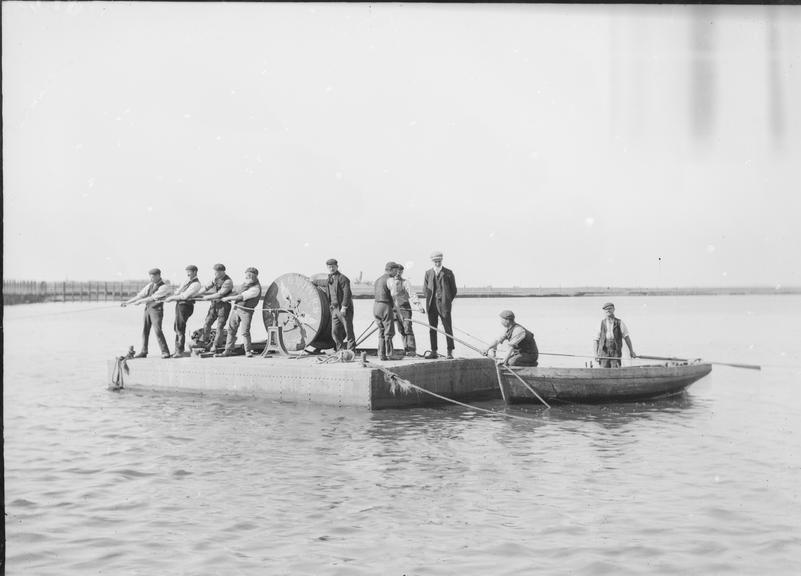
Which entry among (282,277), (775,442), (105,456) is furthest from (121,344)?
(775,442)

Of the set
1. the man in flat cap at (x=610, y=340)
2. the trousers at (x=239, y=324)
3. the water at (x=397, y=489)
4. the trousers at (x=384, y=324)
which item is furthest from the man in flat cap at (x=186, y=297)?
the man in flat cap at (x=610, y=340)

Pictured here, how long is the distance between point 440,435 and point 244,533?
229 inches

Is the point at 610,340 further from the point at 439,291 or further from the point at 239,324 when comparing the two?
the point at 239,324

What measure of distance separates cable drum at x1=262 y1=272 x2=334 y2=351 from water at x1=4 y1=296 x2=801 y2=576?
5.56 ft

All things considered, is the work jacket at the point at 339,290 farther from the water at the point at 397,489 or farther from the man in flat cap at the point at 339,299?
the water at the point at 397,489

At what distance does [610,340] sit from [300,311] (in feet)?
22.2

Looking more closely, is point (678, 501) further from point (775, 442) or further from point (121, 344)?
point (121, 344)

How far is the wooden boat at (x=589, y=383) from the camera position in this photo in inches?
642

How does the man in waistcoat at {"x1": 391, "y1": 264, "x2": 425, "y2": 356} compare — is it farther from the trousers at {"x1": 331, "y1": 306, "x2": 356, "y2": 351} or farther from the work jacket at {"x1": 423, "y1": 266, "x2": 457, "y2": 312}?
the trousers at {"x1": 331, "y1": 306, "x2": 356, "y2": 351}

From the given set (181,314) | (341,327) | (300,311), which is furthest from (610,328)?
(181,314)

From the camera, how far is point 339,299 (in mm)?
16719

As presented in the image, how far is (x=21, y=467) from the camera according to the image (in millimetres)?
11758

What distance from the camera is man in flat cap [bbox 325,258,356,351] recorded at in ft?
54.4

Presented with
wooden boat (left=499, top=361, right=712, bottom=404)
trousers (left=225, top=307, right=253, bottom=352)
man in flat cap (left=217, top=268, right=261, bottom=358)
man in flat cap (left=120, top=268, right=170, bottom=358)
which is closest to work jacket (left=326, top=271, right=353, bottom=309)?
man in flat cap (left=217, top=268, right=261, bottom=358)
